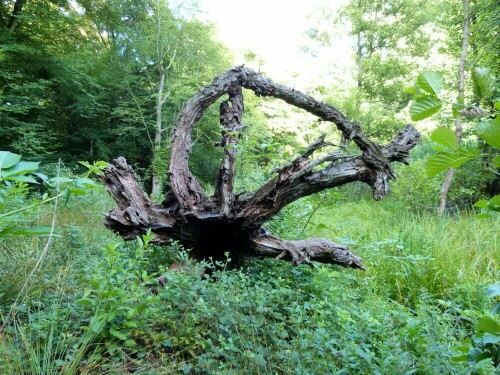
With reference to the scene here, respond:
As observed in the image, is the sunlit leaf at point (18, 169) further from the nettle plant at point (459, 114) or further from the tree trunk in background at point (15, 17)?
the tree trunk in background at point (15, 17)

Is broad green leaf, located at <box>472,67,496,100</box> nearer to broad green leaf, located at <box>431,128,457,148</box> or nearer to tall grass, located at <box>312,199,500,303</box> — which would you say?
broad green leaf, located at <box>431,128,457,148</box>

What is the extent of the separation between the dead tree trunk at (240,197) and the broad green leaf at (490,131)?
6.85 feet

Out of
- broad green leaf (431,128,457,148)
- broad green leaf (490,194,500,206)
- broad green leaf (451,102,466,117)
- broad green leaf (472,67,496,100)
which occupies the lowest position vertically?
broad green leaf (490,194,500,206)

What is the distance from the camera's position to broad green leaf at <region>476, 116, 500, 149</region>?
0.65 m

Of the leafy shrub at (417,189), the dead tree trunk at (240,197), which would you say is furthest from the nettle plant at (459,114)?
the leafy shrub at (417,189)

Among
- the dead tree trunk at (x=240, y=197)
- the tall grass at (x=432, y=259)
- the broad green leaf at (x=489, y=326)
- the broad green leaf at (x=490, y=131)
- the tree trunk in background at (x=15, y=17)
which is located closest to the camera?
the broad green leaf at (x=490, y=131)

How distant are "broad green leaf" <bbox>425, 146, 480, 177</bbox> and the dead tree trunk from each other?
2.07m

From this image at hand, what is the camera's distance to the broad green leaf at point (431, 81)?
70 centimetres

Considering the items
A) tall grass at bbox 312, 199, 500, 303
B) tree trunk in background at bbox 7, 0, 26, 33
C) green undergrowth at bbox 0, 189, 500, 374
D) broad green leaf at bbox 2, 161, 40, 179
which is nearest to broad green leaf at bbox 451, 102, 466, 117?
green undergrowth at bbox 0, 189, 500, 374

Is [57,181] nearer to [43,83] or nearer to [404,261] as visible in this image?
[404,261]

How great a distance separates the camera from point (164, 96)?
44.8ft

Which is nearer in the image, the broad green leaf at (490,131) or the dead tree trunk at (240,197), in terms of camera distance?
the broad green leaf at (490,131)

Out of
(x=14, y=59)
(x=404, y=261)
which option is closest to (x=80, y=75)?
(x=14, y=59)

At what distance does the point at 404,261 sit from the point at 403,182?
16.2ft
